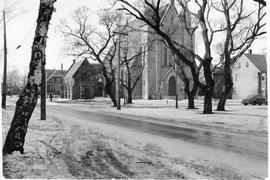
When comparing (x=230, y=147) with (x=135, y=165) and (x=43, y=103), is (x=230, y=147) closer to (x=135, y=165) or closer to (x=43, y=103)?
(x=135, y=165)

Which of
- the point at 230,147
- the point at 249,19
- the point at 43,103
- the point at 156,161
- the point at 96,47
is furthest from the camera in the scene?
the point at 96,47

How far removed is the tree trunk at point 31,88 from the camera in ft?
17.4

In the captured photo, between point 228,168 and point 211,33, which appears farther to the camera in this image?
point 211,33

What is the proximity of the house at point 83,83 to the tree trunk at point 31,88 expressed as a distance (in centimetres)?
4034

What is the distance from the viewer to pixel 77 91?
5144 centimetres

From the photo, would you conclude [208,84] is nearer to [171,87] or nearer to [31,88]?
[31,88]

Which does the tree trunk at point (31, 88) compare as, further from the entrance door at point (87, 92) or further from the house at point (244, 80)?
the entrance door at point (87, 92)

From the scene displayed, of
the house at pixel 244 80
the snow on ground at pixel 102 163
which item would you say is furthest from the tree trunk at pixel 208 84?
the snow on ground at pixel 102 163

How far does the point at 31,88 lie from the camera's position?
5312mm

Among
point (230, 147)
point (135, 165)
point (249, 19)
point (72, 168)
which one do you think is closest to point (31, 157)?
point (72, 168)

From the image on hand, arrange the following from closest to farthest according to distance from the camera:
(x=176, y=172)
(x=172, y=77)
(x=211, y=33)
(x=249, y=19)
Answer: (x=176, y=172)
(x=249, y=19)
(x=211, y=33)
(x=172, y=77)

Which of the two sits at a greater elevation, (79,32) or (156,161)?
(79,32)

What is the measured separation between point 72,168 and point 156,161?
1.46 metres

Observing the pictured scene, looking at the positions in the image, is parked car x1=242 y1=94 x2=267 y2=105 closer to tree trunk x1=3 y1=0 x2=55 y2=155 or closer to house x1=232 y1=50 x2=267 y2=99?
house x1=232 y1=50 x2=267 y2=99
